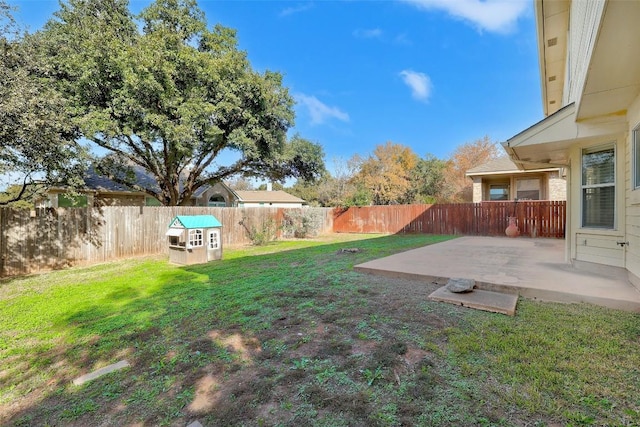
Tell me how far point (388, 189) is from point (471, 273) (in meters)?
20.4

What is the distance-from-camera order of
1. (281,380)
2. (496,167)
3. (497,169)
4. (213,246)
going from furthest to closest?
(496,167) < (497,169) < (213,246) < (281,380)

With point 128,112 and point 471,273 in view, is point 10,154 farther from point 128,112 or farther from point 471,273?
point 471,273

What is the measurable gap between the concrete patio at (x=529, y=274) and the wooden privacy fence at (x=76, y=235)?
6720 millimetres

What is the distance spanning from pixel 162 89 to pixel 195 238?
17.4 feet

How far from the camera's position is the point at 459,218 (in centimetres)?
1358

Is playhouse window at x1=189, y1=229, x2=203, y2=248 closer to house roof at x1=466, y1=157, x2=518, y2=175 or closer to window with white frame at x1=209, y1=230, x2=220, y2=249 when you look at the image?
window with white frame at x1=209, y1=230, x2=220, y2=249

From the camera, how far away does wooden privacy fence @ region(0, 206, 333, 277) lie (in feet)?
20.0

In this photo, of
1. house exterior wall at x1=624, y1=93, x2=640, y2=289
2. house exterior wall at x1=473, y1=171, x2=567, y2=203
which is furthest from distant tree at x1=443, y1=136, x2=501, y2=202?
house exterior wall at x1=624, y1=93, x2=640, y2=289

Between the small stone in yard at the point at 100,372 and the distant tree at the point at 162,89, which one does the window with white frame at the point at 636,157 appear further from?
the distant tree at the point at 162,89

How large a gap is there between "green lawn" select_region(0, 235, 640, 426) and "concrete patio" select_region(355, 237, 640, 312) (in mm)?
257

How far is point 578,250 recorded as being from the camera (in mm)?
4844

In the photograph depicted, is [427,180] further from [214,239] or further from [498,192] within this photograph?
[214,239]

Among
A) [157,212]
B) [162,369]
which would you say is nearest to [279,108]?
[157,212]

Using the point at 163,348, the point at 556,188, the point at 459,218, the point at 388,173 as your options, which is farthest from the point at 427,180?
the point at 163,348
